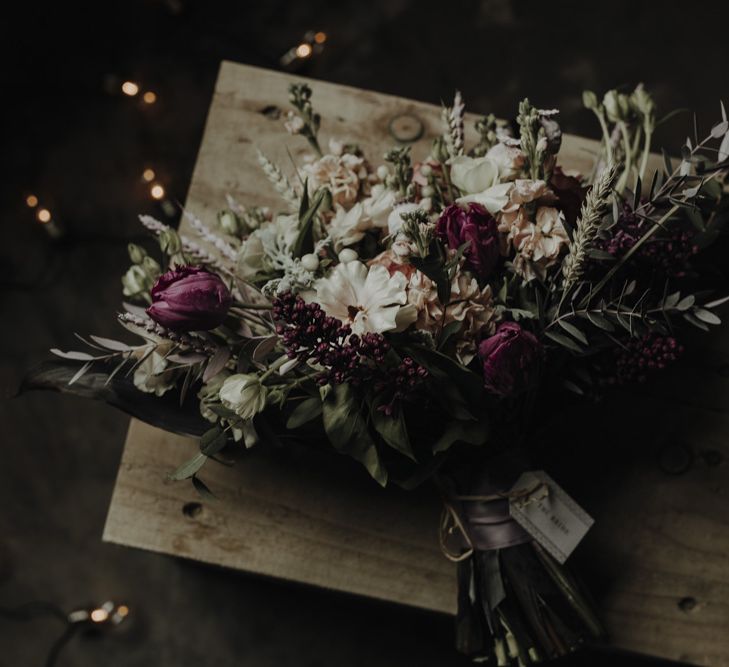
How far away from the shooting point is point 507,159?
0.78 meters

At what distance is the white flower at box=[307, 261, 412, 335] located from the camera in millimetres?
717

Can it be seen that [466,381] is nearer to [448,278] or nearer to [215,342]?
[448,278]

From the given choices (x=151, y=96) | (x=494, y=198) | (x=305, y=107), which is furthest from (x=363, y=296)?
(x=151, y=96)

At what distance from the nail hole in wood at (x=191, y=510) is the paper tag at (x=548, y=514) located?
0.43m

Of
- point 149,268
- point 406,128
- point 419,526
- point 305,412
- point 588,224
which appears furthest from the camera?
point 406,128

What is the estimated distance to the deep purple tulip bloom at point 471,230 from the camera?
2.46 feet

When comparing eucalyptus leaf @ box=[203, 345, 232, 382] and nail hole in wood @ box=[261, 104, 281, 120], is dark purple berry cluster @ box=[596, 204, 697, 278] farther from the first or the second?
nail hole in wood @ box=[261, 104, 281, 120]

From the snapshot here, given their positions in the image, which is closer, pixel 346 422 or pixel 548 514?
pixel 346 422

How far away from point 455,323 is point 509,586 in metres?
0.39

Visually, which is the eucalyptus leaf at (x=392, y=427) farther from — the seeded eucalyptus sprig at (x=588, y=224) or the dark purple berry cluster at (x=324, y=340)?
the seeded eucalyptus sprig at (x=588, y=224)

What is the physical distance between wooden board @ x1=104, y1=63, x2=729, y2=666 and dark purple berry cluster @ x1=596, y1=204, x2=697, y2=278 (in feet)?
0.97

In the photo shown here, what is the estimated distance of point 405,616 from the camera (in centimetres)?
146

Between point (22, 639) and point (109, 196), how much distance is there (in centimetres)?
88

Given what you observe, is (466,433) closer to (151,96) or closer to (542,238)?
(542,238)
